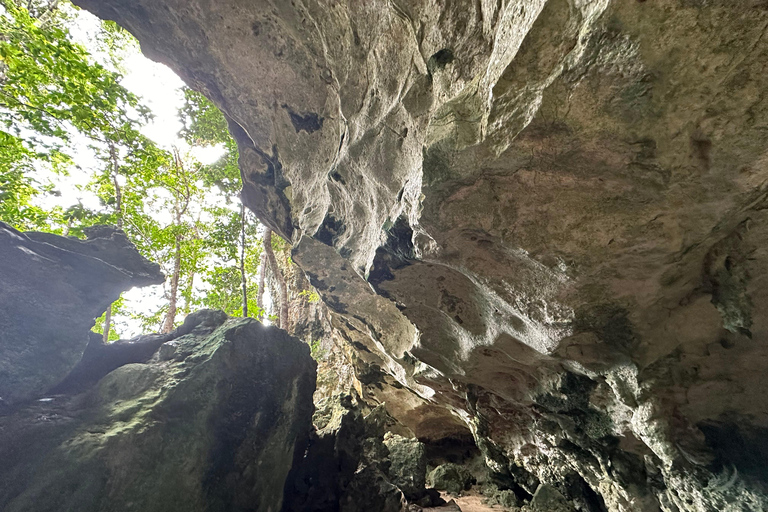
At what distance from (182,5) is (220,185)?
7959 mm

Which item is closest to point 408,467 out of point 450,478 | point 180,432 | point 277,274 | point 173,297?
point 450,478

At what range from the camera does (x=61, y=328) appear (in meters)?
5.62

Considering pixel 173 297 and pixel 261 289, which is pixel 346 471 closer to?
pixel 173 297

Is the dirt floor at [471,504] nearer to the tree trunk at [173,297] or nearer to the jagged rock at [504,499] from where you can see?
the jagged rock at [504,499]

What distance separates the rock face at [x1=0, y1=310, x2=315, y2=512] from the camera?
4.38 metres

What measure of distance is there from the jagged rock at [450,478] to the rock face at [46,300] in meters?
10.7

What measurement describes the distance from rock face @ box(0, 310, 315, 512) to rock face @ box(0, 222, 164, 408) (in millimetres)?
561

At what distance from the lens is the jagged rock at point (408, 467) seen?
326 inches

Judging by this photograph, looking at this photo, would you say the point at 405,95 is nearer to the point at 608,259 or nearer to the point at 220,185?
the point at 608,259

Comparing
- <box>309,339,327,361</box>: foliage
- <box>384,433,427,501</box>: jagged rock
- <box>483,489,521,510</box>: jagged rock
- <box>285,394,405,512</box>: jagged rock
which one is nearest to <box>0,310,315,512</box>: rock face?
<box>285,394,405,512</box>: jagged rock

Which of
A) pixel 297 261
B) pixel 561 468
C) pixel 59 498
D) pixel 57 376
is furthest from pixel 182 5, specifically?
pixel 561 468

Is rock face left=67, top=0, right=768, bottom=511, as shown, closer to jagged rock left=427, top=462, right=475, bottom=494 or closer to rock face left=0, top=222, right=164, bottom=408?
jagged rock left=427, top=462, right=475, bottom=494

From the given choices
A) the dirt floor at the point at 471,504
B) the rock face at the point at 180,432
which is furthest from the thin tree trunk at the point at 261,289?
the dirt floor at the point at 471,504

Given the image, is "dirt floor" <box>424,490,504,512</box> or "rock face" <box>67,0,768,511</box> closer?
"rock face" <box>67,0,768,511</box>
